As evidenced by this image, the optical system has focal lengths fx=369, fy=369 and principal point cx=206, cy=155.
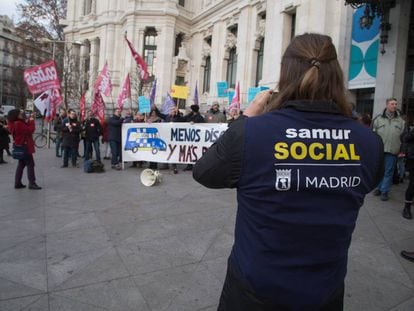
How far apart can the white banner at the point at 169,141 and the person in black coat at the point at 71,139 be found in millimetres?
1899

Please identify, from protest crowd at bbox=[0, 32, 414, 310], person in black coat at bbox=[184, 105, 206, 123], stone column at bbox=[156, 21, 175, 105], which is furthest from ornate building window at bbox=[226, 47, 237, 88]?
person in black coat at bbox=[184, 105, 206, 123]

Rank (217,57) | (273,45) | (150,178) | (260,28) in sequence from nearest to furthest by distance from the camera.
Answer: (150,178) < (273,45) < (260,28) < (217,57)

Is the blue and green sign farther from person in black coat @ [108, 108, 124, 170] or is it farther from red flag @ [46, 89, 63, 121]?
red flag @ [46, 89, 63, 121]

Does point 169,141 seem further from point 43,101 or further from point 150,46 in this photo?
point 150,46

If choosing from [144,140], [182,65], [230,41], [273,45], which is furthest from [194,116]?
[182,65]

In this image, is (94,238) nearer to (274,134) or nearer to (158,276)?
(158,276)

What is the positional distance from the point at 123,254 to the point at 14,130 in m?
5.31

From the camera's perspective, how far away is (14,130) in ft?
27.0

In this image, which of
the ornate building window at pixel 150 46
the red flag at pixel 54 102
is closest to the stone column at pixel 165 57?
the ornate building window at pixel 150 46

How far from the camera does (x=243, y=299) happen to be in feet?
5.09

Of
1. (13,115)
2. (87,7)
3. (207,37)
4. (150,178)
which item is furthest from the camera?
(87,7)

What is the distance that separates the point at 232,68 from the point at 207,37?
19.6 ft

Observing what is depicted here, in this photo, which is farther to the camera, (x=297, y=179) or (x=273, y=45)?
(x=273, y=45)

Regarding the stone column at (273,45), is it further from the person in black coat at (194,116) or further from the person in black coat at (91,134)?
the person in black coat at (91,134)
